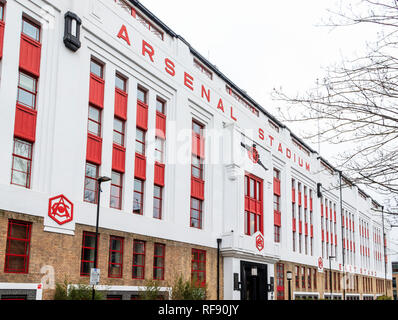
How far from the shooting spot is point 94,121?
1032 inches

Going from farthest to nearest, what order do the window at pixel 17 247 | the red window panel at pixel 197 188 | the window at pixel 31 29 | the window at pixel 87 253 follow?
the red window panel at pixel 197 188 < the window at pixel 87 253 < the window at pixel 31 29 < the window at pixel 17 247

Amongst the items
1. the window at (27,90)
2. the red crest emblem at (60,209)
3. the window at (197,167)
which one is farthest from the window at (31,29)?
the window at (197,167)

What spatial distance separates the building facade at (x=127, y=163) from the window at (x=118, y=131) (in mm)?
71

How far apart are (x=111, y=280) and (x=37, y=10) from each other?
1360 centimetres

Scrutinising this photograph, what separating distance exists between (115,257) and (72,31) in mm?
11674

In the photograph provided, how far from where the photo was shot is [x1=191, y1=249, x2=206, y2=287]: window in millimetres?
32062

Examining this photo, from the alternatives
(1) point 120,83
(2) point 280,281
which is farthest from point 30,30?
(2) point 280,281

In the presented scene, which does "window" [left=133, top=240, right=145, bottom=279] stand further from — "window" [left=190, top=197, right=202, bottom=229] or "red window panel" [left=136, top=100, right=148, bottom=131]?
"red window panel" [left=136, top=100, right=148, bottom=131]

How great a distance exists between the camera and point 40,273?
70.4ft

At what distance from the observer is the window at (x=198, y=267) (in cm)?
3206

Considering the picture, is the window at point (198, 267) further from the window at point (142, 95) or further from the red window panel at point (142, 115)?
the window at point (142, 95)

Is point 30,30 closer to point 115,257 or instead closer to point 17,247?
point 17,247
